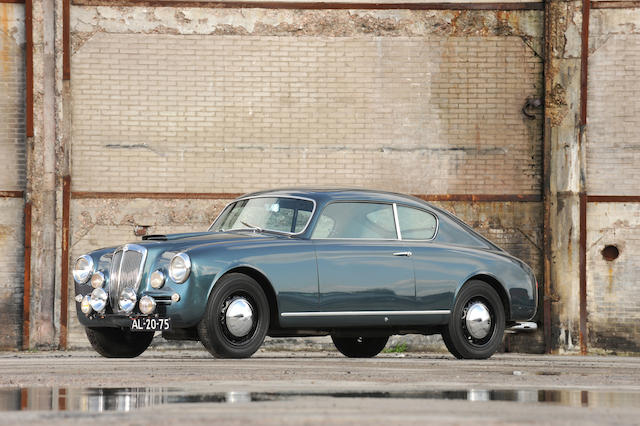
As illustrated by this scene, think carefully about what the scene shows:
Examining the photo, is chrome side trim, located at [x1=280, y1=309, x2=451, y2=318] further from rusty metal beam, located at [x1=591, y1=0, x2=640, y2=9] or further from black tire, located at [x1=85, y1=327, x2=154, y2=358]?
rusty metal beam, located at [x1=591, y1=0, x2=640, y2=9]

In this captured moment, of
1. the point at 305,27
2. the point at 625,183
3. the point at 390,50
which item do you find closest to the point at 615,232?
the point at 625,183

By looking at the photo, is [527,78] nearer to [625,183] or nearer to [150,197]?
[625,183]

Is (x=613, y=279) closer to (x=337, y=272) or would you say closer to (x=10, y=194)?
(x=337, y=272)

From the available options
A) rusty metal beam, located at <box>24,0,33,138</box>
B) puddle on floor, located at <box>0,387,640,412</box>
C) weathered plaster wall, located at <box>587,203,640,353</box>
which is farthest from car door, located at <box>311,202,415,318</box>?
rusty metal beam, located at <box>24,0,33,138</box>

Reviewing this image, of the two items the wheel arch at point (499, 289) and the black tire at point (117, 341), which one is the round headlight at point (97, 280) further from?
the wheel arch at point (499, 289)

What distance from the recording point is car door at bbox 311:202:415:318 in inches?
388

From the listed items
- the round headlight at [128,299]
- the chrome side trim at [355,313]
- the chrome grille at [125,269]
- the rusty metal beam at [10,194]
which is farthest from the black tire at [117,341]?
the rusty metal beam at [10,194]

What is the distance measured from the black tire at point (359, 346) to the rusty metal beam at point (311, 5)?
5.26 m

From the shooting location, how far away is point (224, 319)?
30.5 feet

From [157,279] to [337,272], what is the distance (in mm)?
1561

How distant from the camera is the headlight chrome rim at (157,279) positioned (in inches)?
364

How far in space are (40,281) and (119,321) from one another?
5.48 meters

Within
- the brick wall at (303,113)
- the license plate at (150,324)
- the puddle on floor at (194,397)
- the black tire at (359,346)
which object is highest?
the brick wall at (303,113)

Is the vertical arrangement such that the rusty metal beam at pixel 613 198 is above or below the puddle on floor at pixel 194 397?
above
